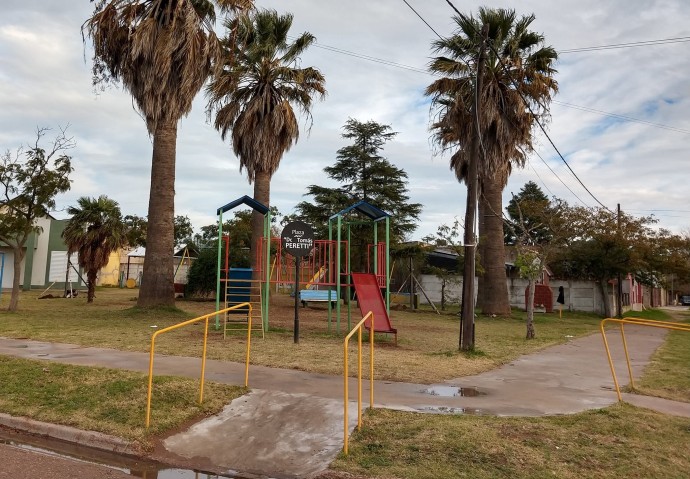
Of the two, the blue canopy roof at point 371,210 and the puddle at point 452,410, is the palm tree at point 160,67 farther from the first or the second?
the puddle at point 452,410

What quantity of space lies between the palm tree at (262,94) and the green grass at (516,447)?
16.4 m

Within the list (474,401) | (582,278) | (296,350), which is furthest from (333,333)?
(582,278)

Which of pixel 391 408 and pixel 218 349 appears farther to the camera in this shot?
pixel 218 349

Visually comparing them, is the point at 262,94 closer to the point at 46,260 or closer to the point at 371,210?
the point at 371,210

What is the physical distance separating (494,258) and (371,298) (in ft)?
43.5

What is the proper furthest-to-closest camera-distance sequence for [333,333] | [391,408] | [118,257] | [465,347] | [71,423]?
[118,257] → [333,333] → [465,347] → [391,408] → [71,423]

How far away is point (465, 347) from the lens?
12.1 meters

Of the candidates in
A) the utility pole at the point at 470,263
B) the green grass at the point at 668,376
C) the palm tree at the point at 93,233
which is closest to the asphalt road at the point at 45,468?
the green grass at the point at 668,376

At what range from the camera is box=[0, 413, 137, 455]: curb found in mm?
5641

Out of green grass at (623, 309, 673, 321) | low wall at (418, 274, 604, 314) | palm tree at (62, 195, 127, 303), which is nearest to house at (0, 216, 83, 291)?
palm tree at (62, 195, 127, 303)

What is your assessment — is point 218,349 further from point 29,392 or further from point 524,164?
point 524,164

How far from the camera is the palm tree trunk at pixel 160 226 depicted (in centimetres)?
1875

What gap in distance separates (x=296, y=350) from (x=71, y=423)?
583 cm

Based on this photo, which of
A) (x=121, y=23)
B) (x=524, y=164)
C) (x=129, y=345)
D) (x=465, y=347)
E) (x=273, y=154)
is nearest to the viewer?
(x=129, y=345)
